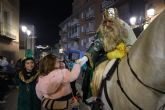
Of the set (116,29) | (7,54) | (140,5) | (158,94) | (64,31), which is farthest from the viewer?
(64,31)

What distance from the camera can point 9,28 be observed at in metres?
30.6

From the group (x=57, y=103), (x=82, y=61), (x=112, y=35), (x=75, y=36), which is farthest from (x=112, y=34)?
(x=75, y=36)

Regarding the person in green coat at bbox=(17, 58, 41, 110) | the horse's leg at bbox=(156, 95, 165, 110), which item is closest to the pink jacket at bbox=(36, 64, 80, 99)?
the person in green coat at bbox=(17, 58, 41, 110)

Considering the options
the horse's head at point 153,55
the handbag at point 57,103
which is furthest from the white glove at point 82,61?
the horse's head at point 153,55

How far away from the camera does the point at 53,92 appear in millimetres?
5539

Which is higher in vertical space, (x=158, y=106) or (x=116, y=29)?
(x=116, y=29)

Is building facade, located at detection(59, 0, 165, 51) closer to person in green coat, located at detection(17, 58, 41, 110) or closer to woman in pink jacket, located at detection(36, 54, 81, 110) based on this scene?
person in green coat, located at detection(17, 58, 41, 110)

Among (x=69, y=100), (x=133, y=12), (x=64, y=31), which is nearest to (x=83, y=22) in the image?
(x=64, y=31)

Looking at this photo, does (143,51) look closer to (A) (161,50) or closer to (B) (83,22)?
(A) (161,50)

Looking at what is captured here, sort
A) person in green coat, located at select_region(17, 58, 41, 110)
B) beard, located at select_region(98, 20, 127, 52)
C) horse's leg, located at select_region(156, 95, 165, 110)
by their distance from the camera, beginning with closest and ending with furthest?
horse's leg, located at select_region(156, 95, 165, 110), beard, located at select_region(98, 20, 127, 52), person in green coat, located at select_region(17, 58, 41, 110)

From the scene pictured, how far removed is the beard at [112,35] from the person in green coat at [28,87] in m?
2.05

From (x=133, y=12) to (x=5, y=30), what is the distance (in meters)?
11.5

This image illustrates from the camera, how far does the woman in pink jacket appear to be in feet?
17.8

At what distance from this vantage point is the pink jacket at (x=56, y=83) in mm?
5383
